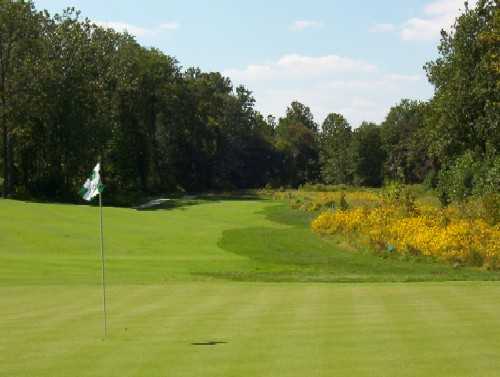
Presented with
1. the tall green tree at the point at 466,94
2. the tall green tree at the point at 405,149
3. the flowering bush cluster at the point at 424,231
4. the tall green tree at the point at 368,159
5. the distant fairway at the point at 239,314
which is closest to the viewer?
the distant fairway at the point at 239,314

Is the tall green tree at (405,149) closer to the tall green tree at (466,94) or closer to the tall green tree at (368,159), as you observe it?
the tall green tree at (368,159)

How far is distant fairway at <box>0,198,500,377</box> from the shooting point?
9.08 metres

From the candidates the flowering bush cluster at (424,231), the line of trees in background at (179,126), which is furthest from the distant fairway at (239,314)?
the line of trees in background at (179,126)

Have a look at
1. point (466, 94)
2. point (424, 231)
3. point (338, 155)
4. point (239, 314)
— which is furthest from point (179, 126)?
point (239, 314)

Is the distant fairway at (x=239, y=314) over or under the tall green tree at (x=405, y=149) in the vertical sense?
under

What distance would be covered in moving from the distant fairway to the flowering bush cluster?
3.22 feet

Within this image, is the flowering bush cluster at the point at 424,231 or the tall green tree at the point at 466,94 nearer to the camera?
the flowering bush cluster at the point at 424,231

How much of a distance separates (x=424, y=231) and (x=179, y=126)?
6475 centimetres

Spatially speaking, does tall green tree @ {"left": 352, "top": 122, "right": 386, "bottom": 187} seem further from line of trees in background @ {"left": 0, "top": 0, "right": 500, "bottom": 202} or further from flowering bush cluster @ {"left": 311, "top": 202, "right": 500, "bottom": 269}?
flowering bush cluster @ {"left": 311, "top": 202, "right": 500, "bottom": 269}

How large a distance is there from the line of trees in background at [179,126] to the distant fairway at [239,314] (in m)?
16.4

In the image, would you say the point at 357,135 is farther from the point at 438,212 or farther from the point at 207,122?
the point at 438,212

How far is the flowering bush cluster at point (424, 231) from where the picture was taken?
26.3m

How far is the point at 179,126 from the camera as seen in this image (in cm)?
9094

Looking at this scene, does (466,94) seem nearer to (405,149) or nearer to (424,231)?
(424,231)
